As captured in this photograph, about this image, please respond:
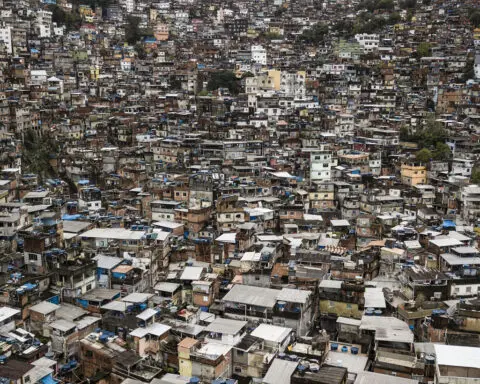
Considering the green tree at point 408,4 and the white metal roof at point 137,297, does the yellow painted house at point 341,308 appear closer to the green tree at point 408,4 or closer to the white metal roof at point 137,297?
the white metal roof at point 137,297

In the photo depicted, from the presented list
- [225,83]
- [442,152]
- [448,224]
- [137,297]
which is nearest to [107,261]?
[137,297]

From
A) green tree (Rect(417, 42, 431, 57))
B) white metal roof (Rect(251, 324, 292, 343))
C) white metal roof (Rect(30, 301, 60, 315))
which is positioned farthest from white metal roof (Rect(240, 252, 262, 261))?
green tree (Rect(417, 42, 431, 57))

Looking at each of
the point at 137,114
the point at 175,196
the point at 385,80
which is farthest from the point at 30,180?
the point at 385,80

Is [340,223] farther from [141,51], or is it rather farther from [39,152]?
[141,51]

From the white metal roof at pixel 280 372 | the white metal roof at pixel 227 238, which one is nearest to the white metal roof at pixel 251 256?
the white metal roof at pixel 227 238

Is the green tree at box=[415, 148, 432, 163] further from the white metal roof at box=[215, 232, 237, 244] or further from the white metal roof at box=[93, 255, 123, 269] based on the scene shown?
the white metal roof at box=[93, 255, 123, 269]
